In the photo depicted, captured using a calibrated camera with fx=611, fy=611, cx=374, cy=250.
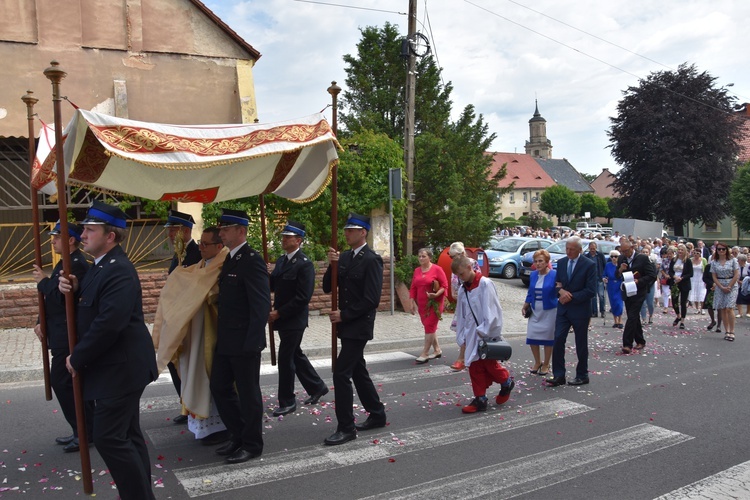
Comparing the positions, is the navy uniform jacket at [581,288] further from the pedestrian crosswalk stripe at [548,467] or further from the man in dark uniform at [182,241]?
the man in dark uniform at [182,241]

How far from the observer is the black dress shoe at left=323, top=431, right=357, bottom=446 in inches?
209

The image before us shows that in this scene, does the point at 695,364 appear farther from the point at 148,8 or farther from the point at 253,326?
the point at 148,8

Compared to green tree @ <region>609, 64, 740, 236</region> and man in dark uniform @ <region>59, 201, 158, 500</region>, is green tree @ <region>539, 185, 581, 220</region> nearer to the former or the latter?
green tree @ <region>609, 64, 740, 236</region>

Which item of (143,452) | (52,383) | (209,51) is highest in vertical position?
(209,51)

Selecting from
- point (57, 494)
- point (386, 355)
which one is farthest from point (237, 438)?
point (386, 355)

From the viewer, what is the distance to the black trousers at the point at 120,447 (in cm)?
362

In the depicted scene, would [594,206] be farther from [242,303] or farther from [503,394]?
[242,303]

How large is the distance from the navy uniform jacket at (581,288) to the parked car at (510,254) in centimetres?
1536

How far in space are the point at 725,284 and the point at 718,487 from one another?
8.43 metres

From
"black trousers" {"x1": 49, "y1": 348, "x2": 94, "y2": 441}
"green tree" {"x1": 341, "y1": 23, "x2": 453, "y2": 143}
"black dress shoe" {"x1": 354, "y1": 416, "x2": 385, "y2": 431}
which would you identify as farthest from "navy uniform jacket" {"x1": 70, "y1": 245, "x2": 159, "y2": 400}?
"green tree" {"x1": 341, "y1": 23, "x2": 453, "y2": 143}

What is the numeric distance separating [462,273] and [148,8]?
1165 cm

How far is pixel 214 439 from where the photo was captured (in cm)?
535

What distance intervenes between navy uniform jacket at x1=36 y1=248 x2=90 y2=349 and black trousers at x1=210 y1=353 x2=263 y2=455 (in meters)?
1.20

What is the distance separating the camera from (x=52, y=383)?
4.90m
